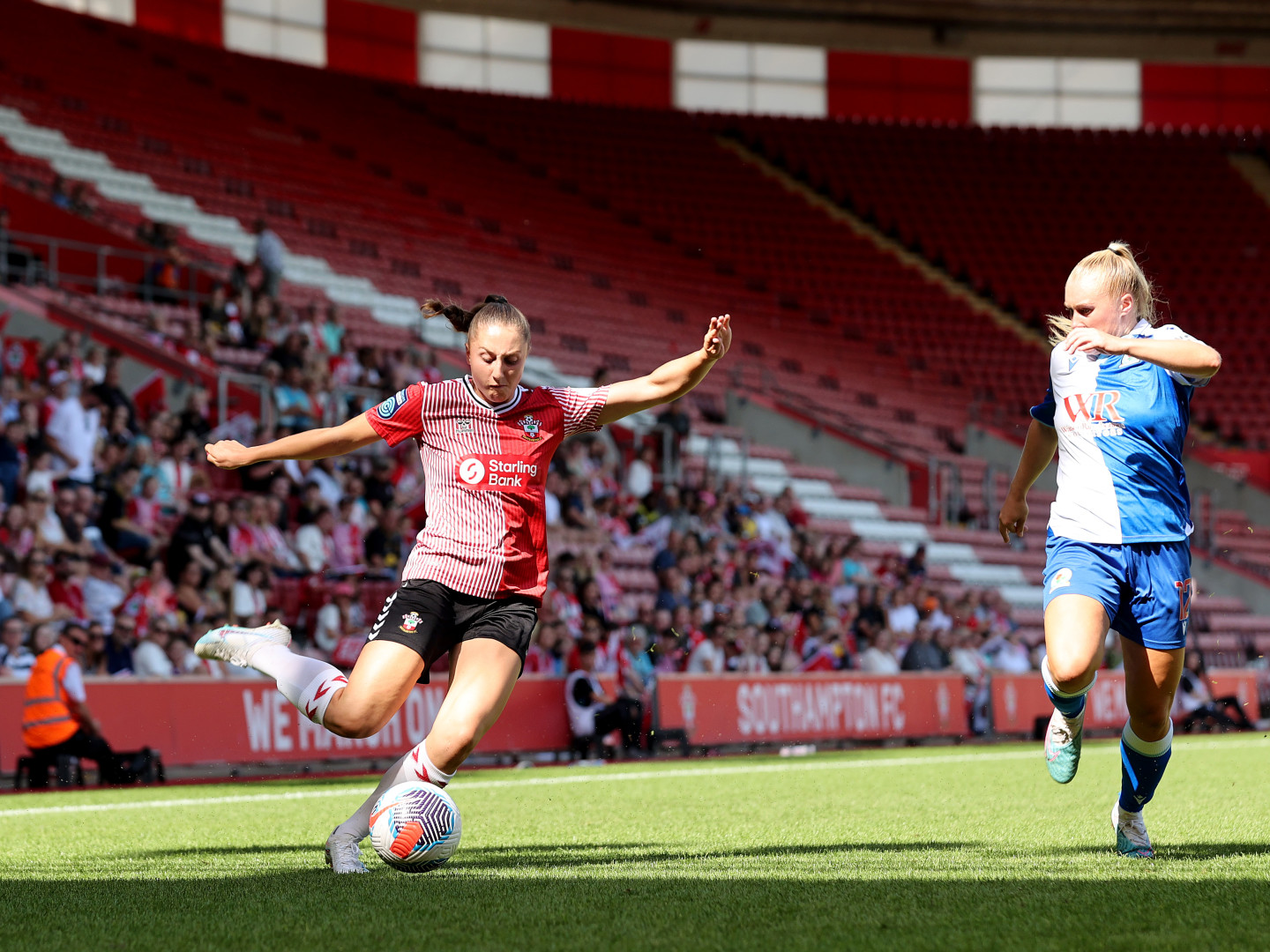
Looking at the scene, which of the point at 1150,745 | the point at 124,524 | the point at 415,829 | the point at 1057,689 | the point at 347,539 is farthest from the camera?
the point at 347,539

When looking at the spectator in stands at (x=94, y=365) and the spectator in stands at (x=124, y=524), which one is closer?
the spectator in stands at (x=124, y=524)

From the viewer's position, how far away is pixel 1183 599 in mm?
5422

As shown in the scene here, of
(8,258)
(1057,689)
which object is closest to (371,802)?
(1057,689)

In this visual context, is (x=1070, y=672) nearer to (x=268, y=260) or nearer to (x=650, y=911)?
(x=650, y=911)

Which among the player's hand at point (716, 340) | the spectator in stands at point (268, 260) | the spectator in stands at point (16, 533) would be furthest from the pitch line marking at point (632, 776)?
the spectator in stands at point (268, 260)

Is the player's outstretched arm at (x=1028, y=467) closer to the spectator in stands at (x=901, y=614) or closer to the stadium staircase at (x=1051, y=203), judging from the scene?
the spectator in stands at (x=901, y=614)

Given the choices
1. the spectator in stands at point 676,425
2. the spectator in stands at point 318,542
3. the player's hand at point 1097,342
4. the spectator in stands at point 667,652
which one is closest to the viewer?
the player's hand at point 1097,342

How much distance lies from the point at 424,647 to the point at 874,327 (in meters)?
26.7

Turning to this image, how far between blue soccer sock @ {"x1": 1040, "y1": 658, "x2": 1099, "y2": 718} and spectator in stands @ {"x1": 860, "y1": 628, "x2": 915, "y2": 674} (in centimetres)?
1238

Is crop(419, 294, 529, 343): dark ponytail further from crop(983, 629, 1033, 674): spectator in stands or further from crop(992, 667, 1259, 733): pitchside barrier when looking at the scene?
crop(983, 629, 1033, 674): spectator in stands

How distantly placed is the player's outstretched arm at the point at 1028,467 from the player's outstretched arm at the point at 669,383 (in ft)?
4.12

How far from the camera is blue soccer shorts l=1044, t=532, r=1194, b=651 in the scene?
538cm

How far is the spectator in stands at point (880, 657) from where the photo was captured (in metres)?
18.0

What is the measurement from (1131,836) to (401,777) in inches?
103
